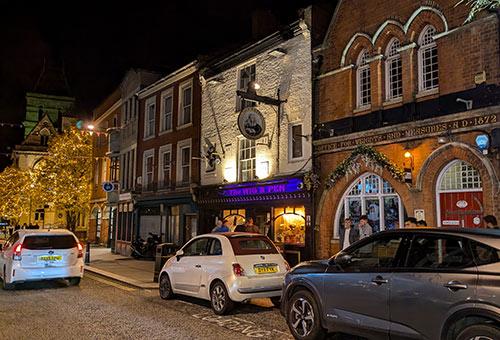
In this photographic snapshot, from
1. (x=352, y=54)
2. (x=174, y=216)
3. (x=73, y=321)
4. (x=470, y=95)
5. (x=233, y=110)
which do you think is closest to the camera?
(x=73, y=321)

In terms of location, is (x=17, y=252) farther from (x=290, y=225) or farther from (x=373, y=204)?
(x=373, y=204)

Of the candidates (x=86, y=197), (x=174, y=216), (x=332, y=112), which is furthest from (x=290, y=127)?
(x=86, y=197)

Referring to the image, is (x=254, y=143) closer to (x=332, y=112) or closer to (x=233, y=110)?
(x=233, y=110)

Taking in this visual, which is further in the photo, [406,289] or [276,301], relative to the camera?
[276,301]

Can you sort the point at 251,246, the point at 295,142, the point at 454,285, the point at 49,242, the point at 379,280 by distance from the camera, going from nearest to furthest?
the point at 454,285 < the point at 379,280 < the point at 251,246 < the point at 49,242 < the point at 295,142

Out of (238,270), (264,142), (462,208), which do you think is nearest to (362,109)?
(462,208)

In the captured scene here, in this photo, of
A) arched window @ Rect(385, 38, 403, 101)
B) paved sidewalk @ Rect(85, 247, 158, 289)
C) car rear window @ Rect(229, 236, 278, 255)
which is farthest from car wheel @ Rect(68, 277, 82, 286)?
Result: arched window @ Rect(385, 38, 403, 101)

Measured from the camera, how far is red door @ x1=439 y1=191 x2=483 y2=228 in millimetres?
10594

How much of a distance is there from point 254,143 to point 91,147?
22827 mm

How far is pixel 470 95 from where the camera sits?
10.8m

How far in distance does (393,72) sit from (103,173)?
977 inches

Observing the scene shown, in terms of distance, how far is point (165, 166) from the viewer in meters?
24.0

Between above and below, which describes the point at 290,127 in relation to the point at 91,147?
below

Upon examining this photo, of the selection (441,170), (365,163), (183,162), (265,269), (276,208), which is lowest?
(265,269)
